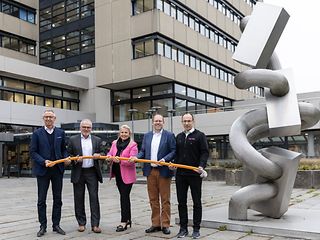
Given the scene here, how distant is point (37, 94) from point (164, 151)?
28.8 meters

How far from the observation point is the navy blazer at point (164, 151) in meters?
7.16

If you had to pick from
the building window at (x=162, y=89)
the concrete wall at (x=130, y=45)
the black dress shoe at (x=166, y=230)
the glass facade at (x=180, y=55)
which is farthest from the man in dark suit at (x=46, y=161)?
the building window at (x=162, y=89)

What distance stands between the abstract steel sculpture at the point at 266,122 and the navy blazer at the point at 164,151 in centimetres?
130

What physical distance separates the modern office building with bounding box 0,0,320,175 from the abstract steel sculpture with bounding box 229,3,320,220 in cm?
2194

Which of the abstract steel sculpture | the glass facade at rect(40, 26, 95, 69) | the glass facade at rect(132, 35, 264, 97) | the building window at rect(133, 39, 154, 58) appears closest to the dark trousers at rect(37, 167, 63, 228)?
the abstract steel sculpture

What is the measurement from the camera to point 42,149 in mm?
7332

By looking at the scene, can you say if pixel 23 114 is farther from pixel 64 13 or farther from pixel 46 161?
pixel 46 161

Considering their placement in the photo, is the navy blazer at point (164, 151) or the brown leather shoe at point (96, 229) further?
the brown leather shoe at point (96, 229)

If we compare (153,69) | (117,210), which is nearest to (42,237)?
(117,210)

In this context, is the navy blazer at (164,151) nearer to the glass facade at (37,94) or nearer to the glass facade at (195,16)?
the glass facade at (195,16)

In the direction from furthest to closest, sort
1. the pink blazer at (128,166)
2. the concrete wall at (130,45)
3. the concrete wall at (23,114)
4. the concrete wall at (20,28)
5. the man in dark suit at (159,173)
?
the concrete wall at (20,28), the concrete wall at (130,45), the concrete wall at (23,114), the pink blazer at (128,166), the man in dark suit at (159,173)

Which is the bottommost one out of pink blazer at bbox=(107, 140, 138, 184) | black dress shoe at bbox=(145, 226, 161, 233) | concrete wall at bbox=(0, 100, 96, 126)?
black dress shoe at bbox=(145, 226, 161, 233)

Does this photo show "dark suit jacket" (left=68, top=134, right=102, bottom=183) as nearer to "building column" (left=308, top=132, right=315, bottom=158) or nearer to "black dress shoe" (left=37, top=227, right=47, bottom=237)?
"black dress shoe" (left=37, top=227, right=47, bottom=237)

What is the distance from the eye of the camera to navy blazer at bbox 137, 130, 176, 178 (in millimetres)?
7161
